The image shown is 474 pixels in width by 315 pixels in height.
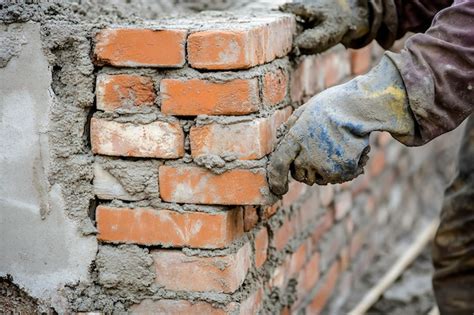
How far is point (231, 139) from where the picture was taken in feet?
6.14

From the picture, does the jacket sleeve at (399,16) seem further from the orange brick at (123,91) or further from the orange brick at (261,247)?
the orange brick at (123,91)

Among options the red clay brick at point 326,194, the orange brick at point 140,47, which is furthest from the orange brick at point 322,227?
the orange brick at point 140,47

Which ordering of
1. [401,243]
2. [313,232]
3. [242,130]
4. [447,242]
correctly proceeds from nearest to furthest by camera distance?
1. [242,130]
2. [447,242]
3. [313,232]
4. [401,243]

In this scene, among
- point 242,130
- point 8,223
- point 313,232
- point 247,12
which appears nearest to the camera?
point 242,130

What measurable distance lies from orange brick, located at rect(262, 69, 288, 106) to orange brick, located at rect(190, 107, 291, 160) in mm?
85

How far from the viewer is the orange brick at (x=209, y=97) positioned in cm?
185

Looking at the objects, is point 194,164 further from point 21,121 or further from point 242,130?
point 21,121

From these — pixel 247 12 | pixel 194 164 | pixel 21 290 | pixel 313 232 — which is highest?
pixel 247 12

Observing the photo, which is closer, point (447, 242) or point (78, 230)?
point (78, 230)

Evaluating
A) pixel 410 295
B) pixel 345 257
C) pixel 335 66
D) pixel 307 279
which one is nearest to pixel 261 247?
pixel 307 279

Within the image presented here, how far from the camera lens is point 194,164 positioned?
6.24 feet

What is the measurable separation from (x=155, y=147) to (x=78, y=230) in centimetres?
30

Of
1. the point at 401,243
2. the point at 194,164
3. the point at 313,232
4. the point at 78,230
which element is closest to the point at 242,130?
Answer: the point at 194,164

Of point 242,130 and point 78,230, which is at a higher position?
A: point 242,130
